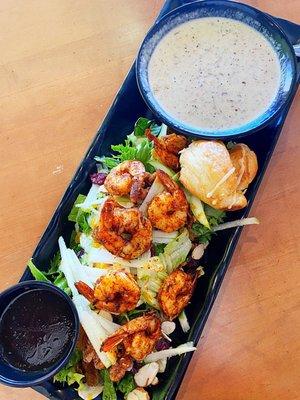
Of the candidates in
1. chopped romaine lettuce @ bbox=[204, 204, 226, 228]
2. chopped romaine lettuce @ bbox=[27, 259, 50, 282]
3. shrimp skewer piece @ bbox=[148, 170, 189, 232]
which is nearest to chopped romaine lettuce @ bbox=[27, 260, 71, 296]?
chopped romaine lettuce @ bbox=[27, 259, 50, 282]

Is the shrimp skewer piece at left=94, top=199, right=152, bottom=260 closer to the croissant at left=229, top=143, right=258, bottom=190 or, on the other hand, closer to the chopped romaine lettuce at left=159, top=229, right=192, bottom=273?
the chopped romaine lettuce at left=159, top=229, right=192, bottom=273

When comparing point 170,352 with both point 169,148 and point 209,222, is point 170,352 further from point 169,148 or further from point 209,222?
point 169,148

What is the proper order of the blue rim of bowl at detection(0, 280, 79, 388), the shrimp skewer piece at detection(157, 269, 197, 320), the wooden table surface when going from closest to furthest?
the blue rim of bowl at detection(0, 280, 79, 388)
the shrimp skewer piece at detection(157, 269, 197, 320)
the wooden table surface

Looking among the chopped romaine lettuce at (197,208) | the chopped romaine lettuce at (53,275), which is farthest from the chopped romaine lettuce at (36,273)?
the chopped romaine lettuce at (197,208)

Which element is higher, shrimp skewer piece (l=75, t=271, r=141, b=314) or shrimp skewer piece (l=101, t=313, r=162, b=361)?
shrimp skewer piece (l=75, t=271, r=141, b=314)

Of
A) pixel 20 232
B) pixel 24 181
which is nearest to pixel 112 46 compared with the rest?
pixel 24 181
